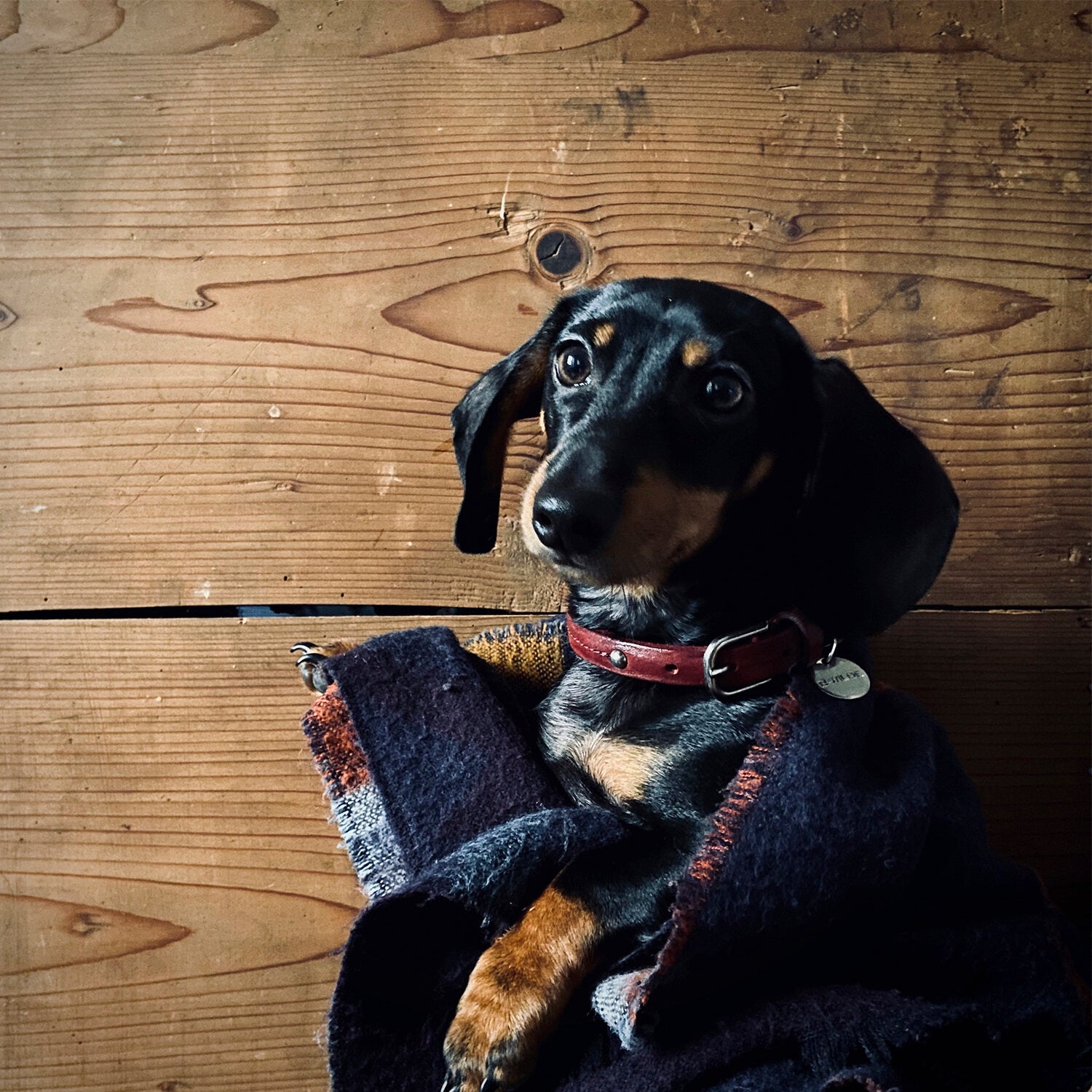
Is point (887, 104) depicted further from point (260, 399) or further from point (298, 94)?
point (260, 399)

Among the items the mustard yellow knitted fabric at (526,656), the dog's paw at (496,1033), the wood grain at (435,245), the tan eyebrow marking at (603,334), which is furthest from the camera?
the wood grain at (435,245)

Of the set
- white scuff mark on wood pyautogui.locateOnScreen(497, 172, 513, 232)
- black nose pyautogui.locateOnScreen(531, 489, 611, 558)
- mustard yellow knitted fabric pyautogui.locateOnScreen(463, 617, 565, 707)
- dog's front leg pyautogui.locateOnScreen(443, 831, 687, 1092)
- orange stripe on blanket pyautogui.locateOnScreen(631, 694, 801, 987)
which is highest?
white scuff mark on wood pyautogui.locateOnScreen(497, 172, 513, 232)

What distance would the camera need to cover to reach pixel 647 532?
1.04 m

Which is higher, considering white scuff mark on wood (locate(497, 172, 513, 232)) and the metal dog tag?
white scuff mark on wood (locate(497, 172, 513, 232))

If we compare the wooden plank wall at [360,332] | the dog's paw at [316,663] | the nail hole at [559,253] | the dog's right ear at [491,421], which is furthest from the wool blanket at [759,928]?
the nail hole at [559,253]

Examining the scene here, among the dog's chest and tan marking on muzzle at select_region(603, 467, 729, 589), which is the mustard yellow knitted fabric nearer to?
the dog's chest

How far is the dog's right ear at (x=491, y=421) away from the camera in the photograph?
1286 mm

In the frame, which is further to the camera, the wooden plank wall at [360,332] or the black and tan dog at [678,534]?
the wooden plank wall at [360,332]

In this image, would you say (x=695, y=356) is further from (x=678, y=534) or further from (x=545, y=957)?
(x=545, y=957)

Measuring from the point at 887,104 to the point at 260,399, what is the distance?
113 cm

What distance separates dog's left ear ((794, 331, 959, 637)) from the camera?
3.75 feet

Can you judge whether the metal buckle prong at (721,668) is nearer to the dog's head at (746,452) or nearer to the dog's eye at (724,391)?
the dog's head at (746,452)

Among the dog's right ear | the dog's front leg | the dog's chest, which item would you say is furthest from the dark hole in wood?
the dog's front leg

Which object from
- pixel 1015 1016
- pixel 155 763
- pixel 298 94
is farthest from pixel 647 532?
pixel 298 94
